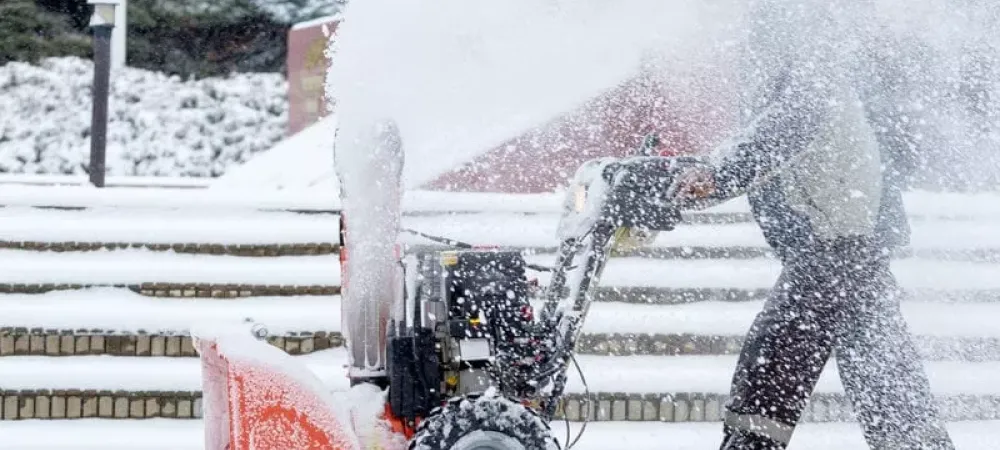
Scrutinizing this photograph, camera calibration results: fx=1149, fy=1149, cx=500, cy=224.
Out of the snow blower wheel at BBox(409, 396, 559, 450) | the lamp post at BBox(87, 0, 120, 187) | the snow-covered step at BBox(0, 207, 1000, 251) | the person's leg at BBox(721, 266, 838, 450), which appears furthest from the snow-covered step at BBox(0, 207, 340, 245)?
the lamp post at BBox(87, 0, 120, 187)

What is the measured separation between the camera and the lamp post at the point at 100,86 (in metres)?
7.55

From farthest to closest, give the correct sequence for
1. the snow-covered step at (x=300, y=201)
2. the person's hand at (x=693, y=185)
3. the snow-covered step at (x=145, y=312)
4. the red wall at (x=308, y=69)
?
1. the red wall at (x=308, y=69)
2. the snow-covered step at (x=300, y=201)
3. the snow-covered step at (x=145, y=312)
4. the person's hand at (x=693, y=185)

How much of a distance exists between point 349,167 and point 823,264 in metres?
1.29

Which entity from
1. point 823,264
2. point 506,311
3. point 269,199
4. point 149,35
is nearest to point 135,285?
point 269,199

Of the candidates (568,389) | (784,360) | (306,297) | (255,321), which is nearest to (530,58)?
(306,297)

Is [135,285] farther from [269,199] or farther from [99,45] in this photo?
[99,45]

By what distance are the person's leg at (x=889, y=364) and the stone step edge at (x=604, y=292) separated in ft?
5.87

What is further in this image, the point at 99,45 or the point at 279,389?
the point at 99,45

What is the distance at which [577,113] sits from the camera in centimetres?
588

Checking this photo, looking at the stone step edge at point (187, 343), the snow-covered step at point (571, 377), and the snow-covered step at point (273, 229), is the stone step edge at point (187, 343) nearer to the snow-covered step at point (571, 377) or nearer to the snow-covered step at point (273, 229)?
the snow-covered step at point (571, 377)

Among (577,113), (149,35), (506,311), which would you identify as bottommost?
(506,311)

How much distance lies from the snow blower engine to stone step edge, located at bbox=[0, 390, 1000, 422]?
1.65 m

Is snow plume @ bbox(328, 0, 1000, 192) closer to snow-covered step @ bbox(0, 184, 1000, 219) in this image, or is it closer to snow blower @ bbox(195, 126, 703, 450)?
snow-covered step @ bbox(0, 184, 1000, 219)

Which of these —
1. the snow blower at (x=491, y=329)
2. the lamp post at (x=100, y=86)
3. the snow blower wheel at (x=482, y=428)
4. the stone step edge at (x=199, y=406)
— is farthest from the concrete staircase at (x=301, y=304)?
the lamp post at (x=100, y=86)
